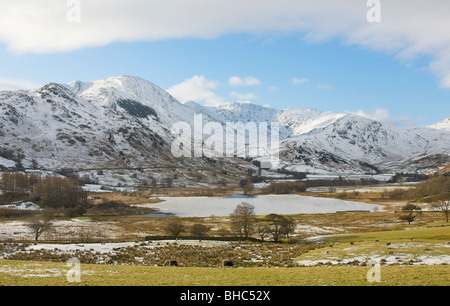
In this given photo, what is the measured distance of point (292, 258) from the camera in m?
40.1

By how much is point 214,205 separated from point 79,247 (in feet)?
402

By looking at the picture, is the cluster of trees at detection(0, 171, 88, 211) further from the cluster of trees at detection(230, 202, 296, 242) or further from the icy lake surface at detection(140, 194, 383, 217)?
the cluster of trees at detection(230, 202, 296, 242)

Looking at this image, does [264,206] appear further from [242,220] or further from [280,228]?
[280,228]

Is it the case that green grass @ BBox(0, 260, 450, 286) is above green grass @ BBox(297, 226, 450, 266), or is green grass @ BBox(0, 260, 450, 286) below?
above

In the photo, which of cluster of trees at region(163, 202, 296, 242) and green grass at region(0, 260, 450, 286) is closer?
green grass at region(0, 260, 450, 286)

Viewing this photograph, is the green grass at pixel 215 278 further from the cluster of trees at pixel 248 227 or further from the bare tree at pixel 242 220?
the bare tree at pixel 242 220

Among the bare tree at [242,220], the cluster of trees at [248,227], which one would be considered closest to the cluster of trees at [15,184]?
the cluster of trees at [248,227]

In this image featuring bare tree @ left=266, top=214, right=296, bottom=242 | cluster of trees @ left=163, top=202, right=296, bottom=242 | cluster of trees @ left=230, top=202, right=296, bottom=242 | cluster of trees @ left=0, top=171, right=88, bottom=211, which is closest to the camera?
bare tree @ left=266, top=214, right=296, bottom=242

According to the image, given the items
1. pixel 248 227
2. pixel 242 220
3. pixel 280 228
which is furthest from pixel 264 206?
pixel 280 228

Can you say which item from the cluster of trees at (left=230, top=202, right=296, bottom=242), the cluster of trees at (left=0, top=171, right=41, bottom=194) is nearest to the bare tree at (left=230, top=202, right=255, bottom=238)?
the cluster of trees at (left=230, top=202, right=296, bottom=242)

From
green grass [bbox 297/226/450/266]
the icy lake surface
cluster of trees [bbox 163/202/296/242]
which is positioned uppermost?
green grass [bbox 297/226/450/266]

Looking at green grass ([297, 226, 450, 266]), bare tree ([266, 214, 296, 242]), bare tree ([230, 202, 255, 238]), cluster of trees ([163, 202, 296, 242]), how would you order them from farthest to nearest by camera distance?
1. bare tree ([230, 202, 255, 238])
2. cluster of trees ([163, 202, 296, 242])
3. bare tree ([266, 214, 296, 242])
4. green grass ([297, 226, 450, 266])

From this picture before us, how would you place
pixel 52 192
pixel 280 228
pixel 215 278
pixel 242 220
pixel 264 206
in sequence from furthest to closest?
pixel 264 206
pixel 52 192
pixel 242 220
pixel 280 228
pixel 215 278
